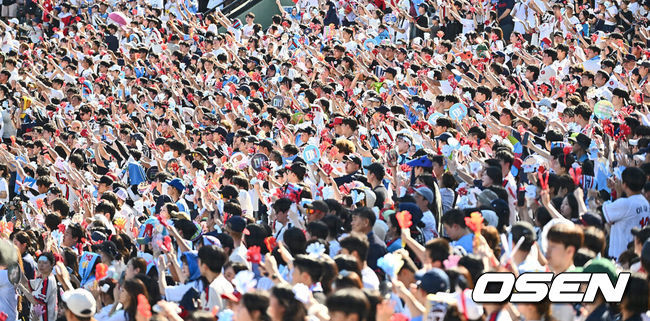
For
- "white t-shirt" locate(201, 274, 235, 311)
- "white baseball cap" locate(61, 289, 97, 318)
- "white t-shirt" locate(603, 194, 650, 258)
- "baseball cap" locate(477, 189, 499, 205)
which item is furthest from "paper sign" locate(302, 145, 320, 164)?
"white baseball cap" locate(61, 289, 97, 318)

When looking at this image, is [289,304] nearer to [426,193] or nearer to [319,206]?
[319,206]

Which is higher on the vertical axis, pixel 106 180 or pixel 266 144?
pixel 266 144

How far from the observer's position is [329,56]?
16781 millimetres

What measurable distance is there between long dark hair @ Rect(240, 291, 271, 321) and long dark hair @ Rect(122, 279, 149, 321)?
4.66 feet

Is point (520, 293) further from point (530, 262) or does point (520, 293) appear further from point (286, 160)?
point (286, 160)

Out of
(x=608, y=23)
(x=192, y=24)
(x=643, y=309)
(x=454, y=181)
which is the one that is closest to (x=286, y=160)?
(x=454, y=181)

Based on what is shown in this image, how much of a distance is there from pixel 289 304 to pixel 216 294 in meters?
1.25

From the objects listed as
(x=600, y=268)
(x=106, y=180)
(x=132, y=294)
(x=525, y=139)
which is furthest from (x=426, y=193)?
(x=106, y=180)

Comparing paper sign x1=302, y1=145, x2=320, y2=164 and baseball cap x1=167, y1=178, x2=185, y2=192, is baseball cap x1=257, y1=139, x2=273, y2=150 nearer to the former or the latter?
baseball cap x1=167, y1=178, x2=185, y2=192

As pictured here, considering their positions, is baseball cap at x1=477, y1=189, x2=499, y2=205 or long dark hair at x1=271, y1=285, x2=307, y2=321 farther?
baseball cap at x1=477, y1=189, x2=499, y2=205

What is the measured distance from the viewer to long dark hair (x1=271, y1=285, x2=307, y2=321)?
5297 millimetres

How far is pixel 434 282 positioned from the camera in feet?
18.1

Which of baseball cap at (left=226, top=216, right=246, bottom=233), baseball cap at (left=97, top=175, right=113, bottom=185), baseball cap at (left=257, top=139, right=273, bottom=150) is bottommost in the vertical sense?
baseball cap at (left=97, top=175, right=113, bottom=185)

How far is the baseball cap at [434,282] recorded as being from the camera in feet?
18.1
